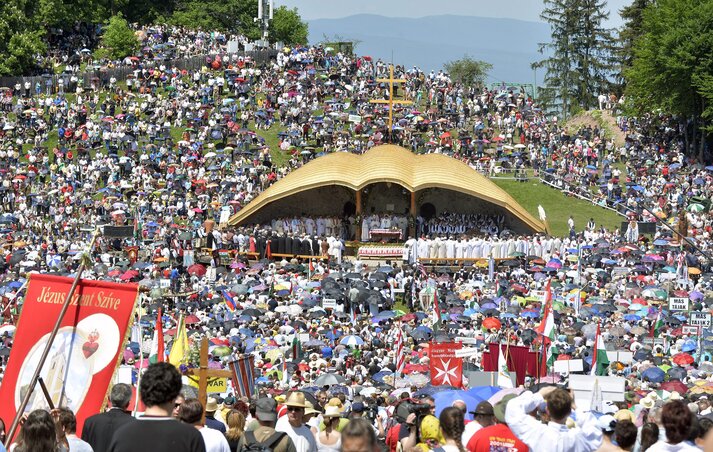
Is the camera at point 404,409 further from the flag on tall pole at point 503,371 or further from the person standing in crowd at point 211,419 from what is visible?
the flag on tall pole at point 503,371

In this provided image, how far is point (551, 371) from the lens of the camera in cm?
2625

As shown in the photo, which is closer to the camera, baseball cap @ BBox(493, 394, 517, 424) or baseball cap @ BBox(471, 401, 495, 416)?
baseball cap @ BBox(493, 394, 517, 424)

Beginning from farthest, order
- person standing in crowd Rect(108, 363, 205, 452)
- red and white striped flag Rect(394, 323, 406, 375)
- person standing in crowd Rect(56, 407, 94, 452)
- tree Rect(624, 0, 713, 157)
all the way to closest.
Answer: tree Rect(624, 0, 713, 157), red and white striped flag Rect(394, 323, 406, 375), person standing in crowd Rect(56, 407, 94, 452), person standing in crowd Rect(108, 363, 205, 452)

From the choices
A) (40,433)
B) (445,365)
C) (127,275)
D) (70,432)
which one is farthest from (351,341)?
(40,433)

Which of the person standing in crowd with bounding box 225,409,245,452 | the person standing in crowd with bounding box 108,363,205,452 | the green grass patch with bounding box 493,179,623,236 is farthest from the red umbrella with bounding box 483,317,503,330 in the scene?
the person standing in crowd with bounding box 108,363,205,452

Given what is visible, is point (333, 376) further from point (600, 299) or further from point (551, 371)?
point (600, 299)

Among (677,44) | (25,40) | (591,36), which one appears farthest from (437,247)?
(591,36)

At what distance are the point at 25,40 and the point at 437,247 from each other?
97.9 feet

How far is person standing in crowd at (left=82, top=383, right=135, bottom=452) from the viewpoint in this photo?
35.8 ft

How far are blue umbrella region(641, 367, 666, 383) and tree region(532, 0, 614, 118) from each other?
59189 millimetres

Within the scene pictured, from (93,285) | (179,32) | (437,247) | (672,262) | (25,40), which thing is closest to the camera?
(93,285)

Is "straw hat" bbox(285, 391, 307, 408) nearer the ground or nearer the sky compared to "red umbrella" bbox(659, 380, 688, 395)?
nearer the sky

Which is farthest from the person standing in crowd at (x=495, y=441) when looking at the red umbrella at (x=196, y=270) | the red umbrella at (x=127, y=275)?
the red umbrella at (x=196, y=270)

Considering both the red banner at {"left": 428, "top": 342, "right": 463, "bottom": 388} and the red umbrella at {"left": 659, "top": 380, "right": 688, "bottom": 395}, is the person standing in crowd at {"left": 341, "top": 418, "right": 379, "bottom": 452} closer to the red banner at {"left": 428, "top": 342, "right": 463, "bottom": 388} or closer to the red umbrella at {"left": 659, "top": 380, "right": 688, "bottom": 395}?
the red banner at {"left": 428, "top": 342, "right": 463, "bottom": 388}
